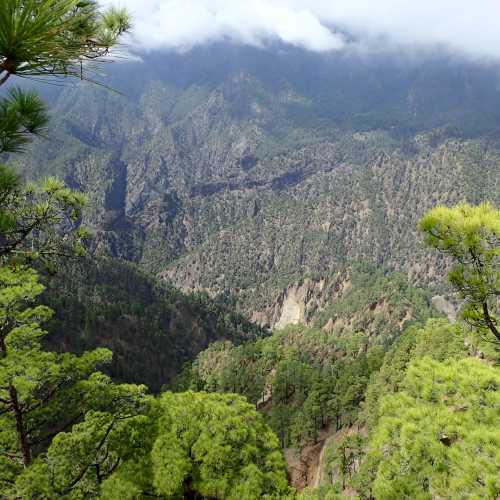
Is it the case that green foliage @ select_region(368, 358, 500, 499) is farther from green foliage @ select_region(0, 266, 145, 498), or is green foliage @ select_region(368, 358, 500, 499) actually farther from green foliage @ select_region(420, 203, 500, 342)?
green foliage @ select_region(0, 266, 145, 498)

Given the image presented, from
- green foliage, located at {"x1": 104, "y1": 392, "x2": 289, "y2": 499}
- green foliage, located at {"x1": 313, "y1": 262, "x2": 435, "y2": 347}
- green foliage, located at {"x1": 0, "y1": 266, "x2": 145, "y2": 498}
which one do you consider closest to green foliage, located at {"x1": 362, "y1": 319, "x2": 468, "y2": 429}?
green foliage, located at {"x1": 104, "y1": 392, "x2": 289, "y2": 499}

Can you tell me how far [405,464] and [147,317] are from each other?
6454 inches

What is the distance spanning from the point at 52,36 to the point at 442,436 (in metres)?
10.5

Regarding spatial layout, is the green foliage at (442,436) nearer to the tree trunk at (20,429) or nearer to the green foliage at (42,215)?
the green foliage at (42,215)

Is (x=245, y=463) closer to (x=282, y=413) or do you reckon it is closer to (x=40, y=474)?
(x=40, y=474)

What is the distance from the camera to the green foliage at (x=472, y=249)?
12031 mm

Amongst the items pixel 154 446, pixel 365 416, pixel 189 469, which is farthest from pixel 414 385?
pixel 365 416

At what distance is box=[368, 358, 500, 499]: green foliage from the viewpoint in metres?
8.41

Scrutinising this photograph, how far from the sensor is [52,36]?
18.2 ft

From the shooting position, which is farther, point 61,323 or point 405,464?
point 61,323

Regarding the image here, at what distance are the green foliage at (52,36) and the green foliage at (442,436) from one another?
387 inches

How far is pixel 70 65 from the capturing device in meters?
6.98

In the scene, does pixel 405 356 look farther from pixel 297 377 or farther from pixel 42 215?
pixel 42 215

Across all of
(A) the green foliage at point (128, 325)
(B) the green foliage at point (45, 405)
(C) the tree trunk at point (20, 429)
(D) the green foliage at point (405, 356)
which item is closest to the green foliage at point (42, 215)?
(B) the green foliage at point (45, 405)
